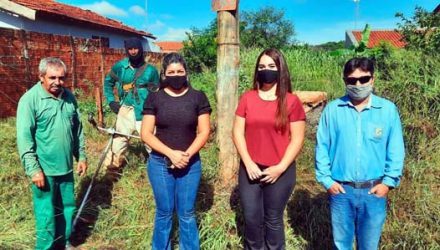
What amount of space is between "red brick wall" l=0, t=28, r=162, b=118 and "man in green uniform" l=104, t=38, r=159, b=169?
4434mm

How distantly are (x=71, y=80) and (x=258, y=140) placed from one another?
26.0ft

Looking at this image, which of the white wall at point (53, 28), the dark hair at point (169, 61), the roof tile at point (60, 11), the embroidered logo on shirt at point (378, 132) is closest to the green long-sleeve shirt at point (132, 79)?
the dark hair at point (169, 61)

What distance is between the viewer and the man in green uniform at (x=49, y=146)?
3.11 meters

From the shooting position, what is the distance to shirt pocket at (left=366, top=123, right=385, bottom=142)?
2.66 meters

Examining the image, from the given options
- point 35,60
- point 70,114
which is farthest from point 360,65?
point 35,60

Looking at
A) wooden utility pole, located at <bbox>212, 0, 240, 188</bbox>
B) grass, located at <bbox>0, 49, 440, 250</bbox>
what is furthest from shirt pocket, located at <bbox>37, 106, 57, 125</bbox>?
wooden utility pole, located at <bbox>212, 0, 240, 188</bbox>

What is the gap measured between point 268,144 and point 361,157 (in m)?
0.65

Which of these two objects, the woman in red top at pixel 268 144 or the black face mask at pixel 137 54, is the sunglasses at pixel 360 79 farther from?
the black face mask at pixel 137 54

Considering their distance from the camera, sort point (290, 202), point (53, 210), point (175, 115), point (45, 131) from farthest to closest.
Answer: point (290, 202) < point (53, 210) < point (45, 131) < point (175, 115)

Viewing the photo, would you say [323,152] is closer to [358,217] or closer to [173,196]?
[358,217]

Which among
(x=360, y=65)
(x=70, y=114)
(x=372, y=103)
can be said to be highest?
(x=360, y=65)

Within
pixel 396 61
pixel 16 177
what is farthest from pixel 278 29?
pixel 16 177

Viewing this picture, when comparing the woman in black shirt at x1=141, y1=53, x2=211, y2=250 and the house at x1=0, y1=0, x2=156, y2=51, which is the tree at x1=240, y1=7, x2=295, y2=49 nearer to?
the house at x1=0, y1=0, x2=156, y2=51

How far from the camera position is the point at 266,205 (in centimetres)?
298
